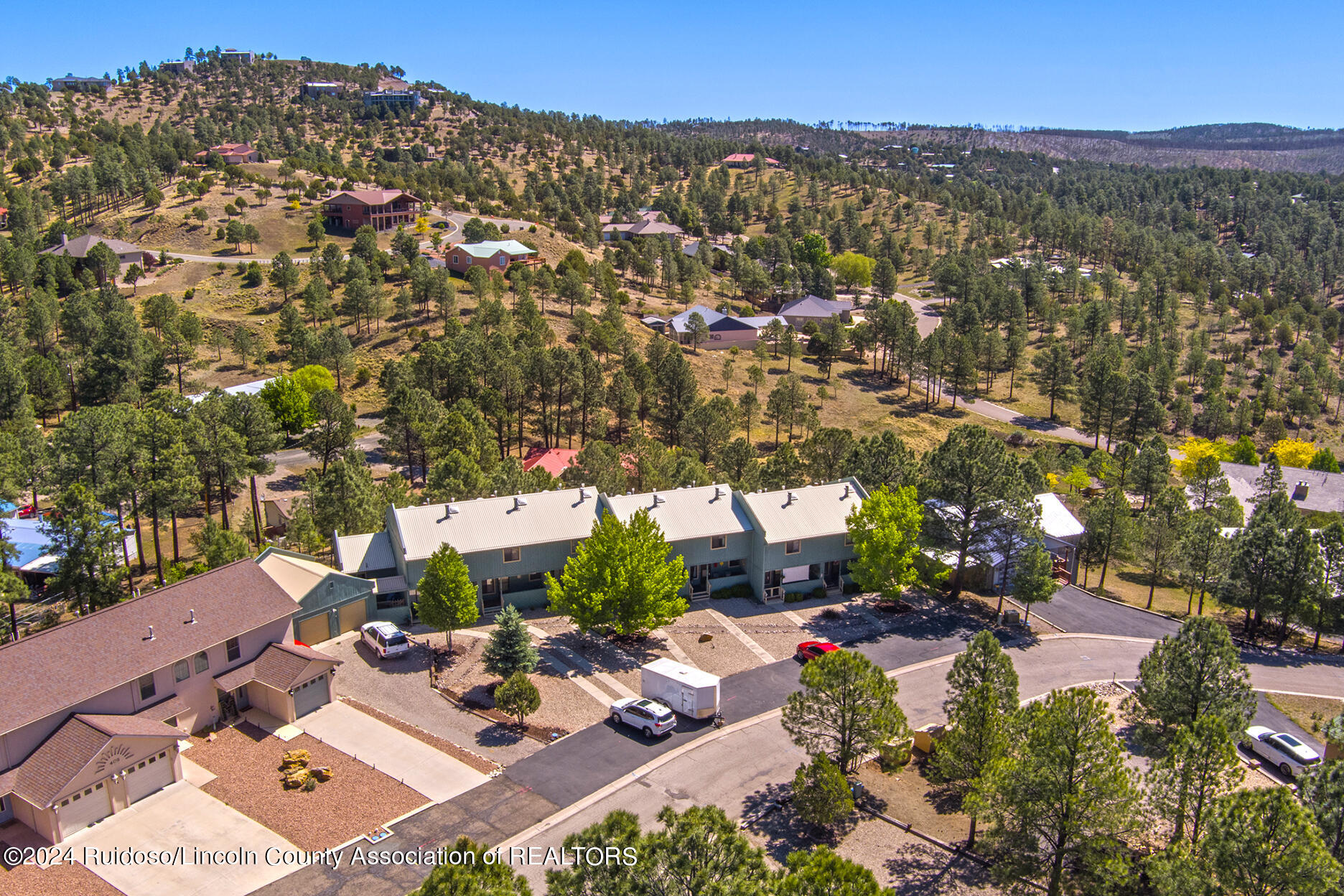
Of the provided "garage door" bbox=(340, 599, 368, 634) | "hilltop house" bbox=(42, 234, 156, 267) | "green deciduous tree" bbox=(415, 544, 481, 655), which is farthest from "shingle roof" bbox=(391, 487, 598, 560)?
"hilltop house" bbox=(42, 234, 156, 267)

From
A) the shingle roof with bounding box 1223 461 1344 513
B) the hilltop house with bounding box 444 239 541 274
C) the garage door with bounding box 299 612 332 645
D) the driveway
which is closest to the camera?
the garage door with bounding box 299 612 332 645

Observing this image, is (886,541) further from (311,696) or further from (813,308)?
(813,308)

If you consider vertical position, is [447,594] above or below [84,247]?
below

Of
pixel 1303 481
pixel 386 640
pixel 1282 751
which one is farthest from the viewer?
pixel 1303 481

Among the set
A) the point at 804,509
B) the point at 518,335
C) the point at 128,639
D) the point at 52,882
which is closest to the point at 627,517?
the point at 804,509

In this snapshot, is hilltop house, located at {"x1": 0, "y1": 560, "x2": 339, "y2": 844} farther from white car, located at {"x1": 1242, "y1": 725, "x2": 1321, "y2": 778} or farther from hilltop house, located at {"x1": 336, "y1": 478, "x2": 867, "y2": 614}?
white car, located at {"x1": 1242, "y1": 725, "x2": 1321, "y2": 778}

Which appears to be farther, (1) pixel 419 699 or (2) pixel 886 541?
(2) pixel 886 541

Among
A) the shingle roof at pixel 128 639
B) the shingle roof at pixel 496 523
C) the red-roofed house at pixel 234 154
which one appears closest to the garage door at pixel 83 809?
the shingle roof at pixel 128 639
